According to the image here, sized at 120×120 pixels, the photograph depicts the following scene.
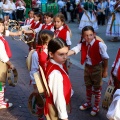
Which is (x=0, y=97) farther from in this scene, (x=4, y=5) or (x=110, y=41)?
(x=4, y=5)

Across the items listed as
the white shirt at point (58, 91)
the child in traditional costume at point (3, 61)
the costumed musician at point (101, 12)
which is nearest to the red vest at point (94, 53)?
the child in traditional costume at point (3, 61)

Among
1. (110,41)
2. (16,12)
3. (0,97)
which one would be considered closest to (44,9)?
(16,12)

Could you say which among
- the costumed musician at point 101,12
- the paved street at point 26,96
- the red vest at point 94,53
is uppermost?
the red vest at point 94,53

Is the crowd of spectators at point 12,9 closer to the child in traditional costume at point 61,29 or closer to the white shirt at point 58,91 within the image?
the child in traditional costume at point 61,29

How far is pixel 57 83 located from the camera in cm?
287

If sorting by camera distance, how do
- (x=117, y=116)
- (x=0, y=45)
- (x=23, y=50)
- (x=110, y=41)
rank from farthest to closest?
1. (x=110, y=41)
2. (x=23, y=50)
3. (x=0, y=45)
4. (x=117, y=116)

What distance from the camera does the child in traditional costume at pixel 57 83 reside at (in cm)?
287

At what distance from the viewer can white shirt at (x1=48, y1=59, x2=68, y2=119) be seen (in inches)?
112

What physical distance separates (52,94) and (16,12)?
1613 centimetres

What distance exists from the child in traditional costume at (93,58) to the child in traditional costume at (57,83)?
49.5 inches

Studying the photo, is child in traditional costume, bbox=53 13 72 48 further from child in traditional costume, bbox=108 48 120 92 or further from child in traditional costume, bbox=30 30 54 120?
child in traditional costume, bbox=108 48 120 92

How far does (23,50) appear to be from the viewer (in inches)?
412

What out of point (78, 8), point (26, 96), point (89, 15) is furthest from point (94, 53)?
point (78, 8)

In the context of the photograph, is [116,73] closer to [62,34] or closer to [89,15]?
[62,34]
